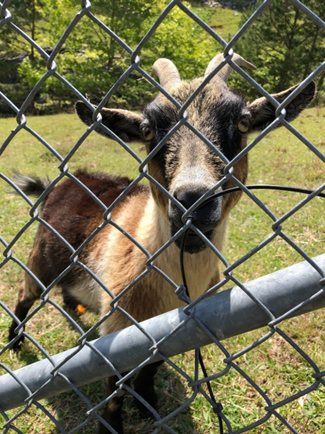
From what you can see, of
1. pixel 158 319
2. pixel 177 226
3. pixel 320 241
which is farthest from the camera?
pixel 320 241

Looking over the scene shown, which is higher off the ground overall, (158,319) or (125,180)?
(125,180)

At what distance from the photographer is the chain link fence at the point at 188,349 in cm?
94

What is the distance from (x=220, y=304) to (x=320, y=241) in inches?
171

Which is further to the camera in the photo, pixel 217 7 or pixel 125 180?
pixel 217 7

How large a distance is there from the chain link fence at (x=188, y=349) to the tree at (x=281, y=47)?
19897 mm

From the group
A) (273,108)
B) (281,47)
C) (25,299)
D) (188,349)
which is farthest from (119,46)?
(188,349)

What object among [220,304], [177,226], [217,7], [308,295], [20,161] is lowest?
[308,295]

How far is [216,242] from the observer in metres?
2.48

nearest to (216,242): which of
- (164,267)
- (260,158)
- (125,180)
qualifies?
(164,267)

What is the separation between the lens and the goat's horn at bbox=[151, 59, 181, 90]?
108 inches

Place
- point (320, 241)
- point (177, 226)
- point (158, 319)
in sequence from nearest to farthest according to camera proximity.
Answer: point (158, 319)
point (177, 226)
point (320, 241)

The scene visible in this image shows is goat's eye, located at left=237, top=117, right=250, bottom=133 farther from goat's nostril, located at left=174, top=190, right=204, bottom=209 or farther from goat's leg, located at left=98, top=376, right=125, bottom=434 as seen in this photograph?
goat's leg, located at left=98, top=376, right=125, bottom=434

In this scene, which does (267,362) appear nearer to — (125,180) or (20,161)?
(125,180)

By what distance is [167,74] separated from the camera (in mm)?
2840
